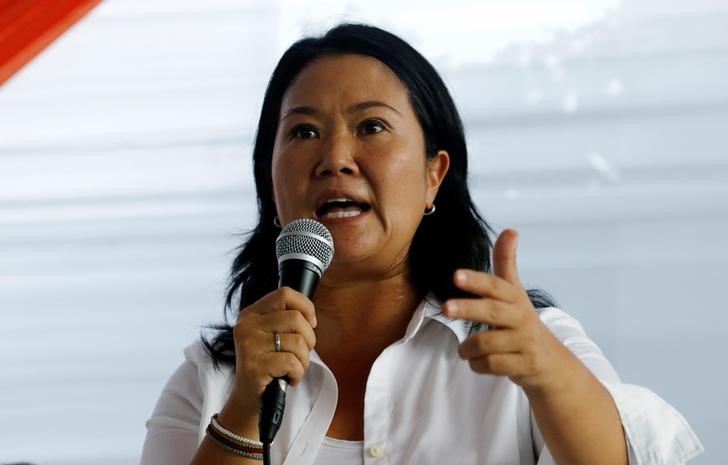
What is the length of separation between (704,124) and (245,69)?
1.55 metres

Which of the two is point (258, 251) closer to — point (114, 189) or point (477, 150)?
point (477, 150)

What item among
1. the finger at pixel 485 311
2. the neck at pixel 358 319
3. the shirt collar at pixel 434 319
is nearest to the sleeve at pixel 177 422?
the neck at pixel 358 319

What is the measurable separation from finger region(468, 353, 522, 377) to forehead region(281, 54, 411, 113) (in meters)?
0.62

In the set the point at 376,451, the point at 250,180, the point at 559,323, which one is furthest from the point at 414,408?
A: the point at 250,180

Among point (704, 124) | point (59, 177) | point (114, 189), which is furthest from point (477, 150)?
point (59, 177)

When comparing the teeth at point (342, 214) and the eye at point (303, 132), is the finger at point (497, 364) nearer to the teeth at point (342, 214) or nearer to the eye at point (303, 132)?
the teeth at point (342, 214)

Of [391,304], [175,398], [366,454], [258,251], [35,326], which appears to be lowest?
[366,454]

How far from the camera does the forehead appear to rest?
1.59 metres

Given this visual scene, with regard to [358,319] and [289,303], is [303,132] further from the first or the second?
[289,303]

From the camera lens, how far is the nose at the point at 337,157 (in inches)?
59.4

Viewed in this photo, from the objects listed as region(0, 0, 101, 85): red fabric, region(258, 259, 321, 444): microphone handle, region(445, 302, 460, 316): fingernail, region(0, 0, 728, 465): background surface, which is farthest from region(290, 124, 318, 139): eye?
region(0, 0, 101, 85): red fabric

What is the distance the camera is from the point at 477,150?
10.5 ft

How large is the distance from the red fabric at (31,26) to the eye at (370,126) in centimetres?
230

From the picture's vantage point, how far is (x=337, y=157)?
1.52m
